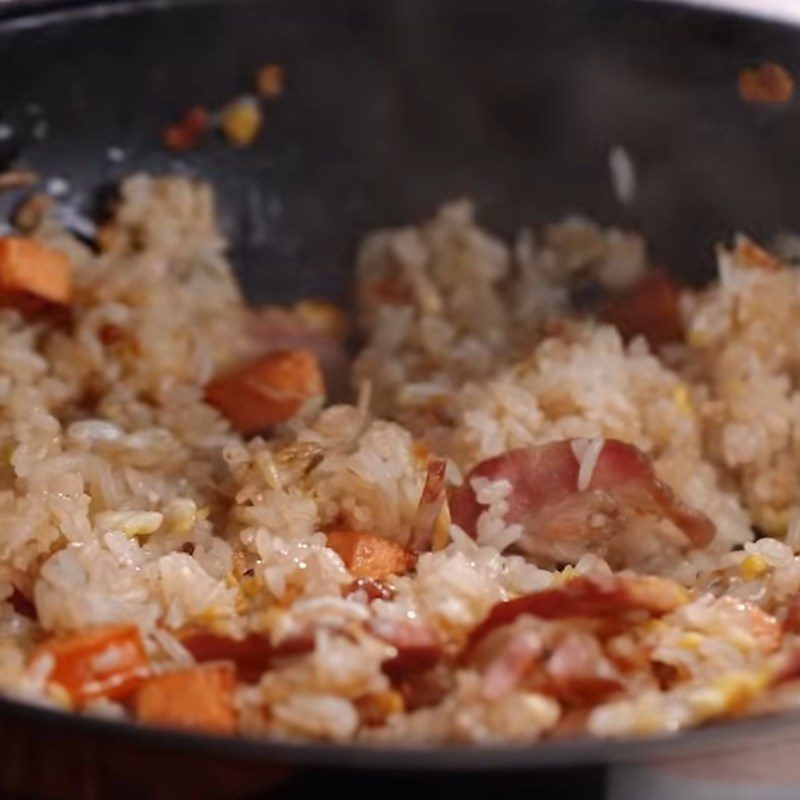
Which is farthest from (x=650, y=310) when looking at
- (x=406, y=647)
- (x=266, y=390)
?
(x=406, y=647)

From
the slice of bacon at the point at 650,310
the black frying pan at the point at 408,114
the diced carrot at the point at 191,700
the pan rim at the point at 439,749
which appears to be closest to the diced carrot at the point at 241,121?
the black frying pan at the point at 408,114

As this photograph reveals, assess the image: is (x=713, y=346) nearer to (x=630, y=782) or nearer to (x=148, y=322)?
(x=148, y=322)

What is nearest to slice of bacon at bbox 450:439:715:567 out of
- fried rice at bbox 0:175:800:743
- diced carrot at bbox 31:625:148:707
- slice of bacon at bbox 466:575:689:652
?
fried rice at bbox 0:175:800:743

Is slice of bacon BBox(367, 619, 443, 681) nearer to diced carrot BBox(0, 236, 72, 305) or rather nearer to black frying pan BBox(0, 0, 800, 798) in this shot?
diced carrot BBox(0, 236, 72, 305)

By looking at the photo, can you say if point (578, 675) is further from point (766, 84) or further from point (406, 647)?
point (766, 84)

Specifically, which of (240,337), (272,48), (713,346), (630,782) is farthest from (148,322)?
(630,782)

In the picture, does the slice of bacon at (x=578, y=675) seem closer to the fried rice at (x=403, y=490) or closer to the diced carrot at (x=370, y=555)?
the fried rice at (x=403, y=490)
